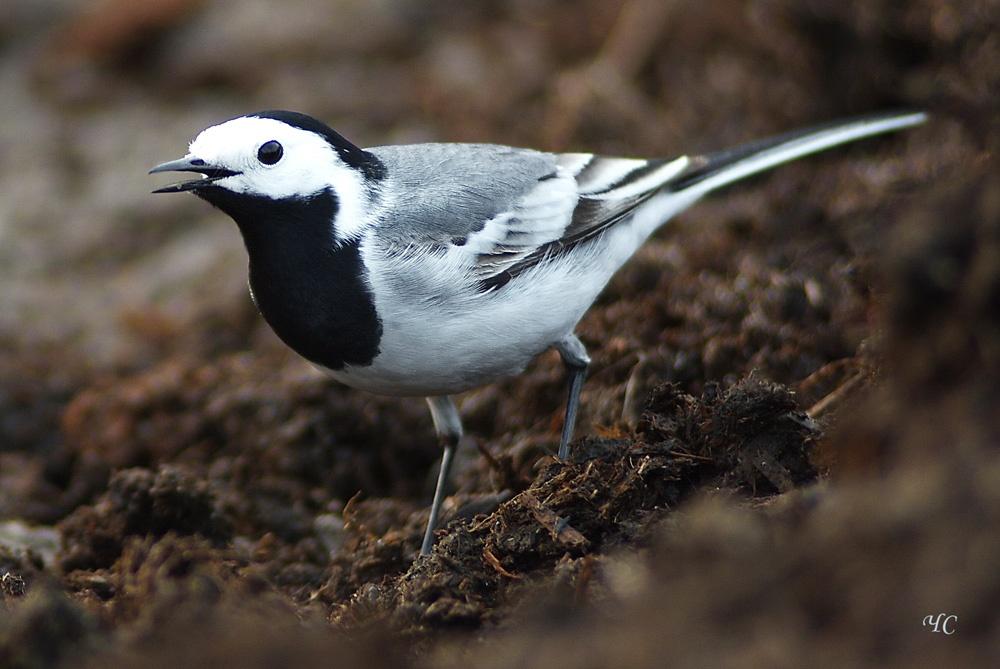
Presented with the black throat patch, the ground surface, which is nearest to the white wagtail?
the black throat patch

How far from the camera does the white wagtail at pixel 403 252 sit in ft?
15.0

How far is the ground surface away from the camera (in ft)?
8.39

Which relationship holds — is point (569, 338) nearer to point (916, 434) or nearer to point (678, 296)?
point (678, 296)

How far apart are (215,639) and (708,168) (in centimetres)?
396

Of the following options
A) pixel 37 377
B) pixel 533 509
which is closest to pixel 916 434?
pixel 533 509

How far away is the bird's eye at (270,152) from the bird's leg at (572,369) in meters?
1.55

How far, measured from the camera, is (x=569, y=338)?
531 centimetres

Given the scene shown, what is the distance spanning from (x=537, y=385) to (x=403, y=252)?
5.65ft

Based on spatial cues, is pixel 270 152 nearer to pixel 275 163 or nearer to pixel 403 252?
pixel 275 163

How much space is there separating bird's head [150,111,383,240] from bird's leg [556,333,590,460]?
1.22 metres

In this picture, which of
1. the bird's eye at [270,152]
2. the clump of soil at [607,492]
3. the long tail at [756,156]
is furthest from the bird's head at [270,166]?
the long tail at [756,156]

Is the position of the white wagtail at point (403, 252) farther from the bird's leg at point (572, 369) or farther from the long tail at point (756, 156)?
the long tail at point (756, 156)

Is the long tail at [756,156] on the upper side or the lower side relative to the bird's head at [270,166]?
lower

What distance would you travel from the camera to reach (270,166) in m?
4.64
